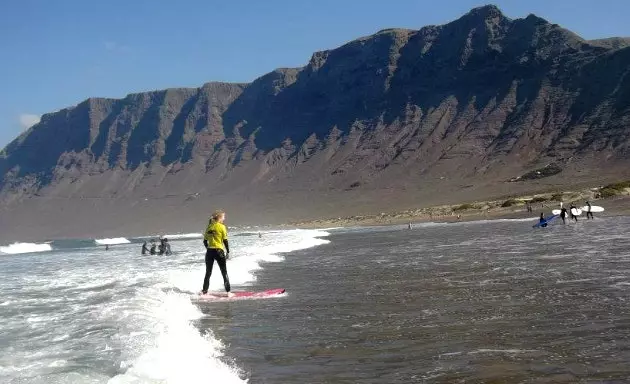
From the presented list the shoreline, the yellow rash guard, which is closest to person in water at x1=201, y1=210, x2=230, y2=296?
the yellow rash guard

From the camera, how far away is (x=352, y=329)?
9.49 meters

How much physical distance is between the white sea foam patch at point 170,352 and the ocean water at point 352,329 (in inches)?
1.0

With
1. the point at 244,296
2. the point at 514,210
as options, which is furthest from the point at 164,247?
the point at 514,210

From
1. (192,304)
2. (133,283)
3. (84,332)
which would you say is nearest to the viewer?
(84,332)

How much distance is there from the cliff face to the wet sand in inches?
3485

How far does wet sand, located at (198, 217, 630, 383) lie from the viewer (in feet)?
22.5

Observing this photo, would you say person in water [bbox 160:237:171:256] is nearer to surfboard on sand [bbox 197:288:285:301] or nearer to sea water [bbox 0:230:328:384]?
sea water [bbox 0:230:328:384]

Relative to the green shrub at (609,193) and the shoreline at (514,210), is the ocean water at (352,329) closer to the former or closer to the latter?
the shoreline at (514,210)

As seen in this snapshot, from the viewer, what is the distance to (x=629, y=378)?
6.06m

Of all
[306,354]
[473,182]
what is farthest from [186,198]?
[306,354]

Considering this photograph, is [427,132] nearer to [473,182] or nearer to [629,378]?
[473,182]

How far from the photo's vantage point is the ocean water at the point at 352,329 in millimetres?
7023

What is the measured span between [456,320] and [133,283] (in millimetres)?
11460

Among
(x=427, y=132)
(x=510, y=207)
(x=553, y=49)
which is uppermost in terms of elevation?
(x=553, y=49)
